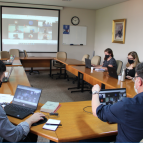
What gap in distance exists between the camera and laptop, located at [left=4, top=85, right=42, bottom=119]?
1872 mm

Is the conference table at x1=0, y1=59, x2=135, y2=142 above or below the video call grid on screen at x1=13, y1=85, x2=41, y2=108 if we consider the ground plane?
below

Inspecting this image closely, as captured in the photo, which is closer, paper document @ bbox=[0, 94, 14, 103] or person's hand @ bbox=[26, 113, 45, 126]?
person's hand @ bbox=[26, 113, 45, 126]

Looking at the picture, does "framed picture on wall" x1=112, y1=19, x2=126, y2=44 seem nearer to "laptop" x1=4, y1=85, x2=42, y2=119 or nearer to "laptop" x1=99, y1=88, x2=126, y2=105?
"laptop" x1=99, y1=88, x2=126, y2=105

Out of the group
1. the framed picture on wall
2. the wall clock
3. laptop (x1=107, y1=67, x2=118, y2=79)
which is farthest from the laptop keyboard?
the wall clock

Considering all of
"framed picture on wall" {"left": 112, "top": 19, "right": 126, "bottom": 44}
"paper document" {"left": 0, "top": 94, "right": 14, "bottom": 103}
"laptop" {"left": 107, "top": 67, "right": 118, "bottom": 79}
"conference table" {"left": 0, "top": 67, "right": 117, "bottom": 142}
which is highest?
"framed picture on wall" {"left": 112, "top": 19, "right": 126, "bottom": 44}

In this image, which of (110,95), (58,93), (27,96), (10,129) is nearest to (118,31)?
(58,93)

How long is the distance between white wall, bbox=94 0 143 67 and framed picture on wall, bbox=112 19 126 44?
5.2 inches

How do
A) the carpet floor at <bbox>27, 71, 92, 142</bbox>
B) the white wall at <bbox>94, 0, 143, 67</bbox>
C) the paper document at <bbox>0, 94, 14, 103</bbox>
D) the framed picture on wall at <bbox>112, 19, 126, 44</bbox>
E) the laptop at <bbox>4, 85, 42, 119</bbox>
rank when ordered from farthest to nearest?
the framed picture on wall at <bbox>112, 19, 126, 44</bbox>, the white wall at <bbox>94, 0, 143, 67</bbox>, the carpet floor at <bbox>27, 71, 92, 142</bbox>, the paper document at <bbox>0, 94, 14, 103</bbox>, the laptop at <bbox>4, 85, 42, 119</bbox>

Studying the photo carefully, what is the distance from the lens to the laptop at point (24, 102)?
1.87m

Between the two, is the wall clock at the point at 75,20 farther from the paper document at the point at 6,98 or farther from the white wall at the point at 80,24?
the paper document at the point at 6,98

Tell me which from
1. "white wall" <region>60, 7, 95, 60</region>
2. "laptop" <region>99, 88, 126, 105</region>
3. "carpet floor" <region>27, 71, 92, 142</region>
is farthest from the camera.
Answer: "white wall" <region>60, 7, 95, 60</region>

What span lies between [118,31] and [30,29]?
3.82 meters

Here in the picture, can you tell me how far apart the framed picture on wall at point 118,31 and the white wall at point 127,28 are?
0.13m

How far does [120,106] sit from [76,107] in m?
0.90
